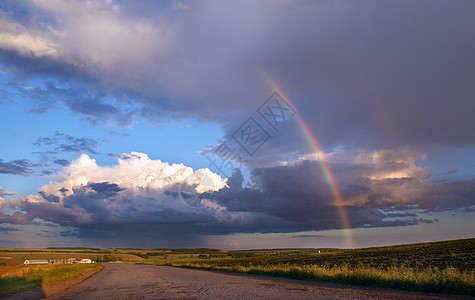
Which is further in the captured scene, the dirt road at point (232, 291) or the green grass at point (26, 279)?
the green grass at point (26, 279)

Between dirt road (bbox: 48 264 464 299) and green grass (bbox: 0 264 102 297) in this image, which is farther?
green grass (bbox: 0 264 102 297)

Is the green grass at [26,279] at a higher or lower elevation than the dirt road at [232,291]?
lower

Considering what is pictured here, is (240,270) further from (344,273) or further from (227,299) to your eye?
(227,299)

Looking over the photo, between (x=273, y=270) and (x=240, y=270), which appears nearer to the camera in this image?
(x=273, y=270)

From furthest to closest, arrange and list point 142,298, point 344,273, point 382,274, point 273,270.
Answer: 1. point 273,270
2. point 344,273
3. point 382,274
4. point 142,298

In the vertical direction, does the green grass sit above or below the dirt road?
below

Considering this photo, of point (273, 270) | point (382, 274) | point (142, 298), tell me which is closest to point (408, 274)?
point (382, 274)

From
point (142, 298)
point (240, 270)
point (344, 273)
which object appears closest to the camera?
point (142, 298)

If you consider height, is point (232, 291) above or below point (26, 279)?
above

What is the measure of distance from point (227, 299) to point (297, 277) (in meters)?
15.5

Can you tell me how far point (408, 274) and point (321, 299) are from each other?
322 inches

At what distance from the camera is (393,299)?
Result: 13078 millimetres

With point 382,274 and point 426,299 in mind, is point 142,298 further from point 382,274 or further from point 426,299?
point 382,274

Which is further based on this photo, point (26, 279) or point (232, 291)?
point (26, 279)
